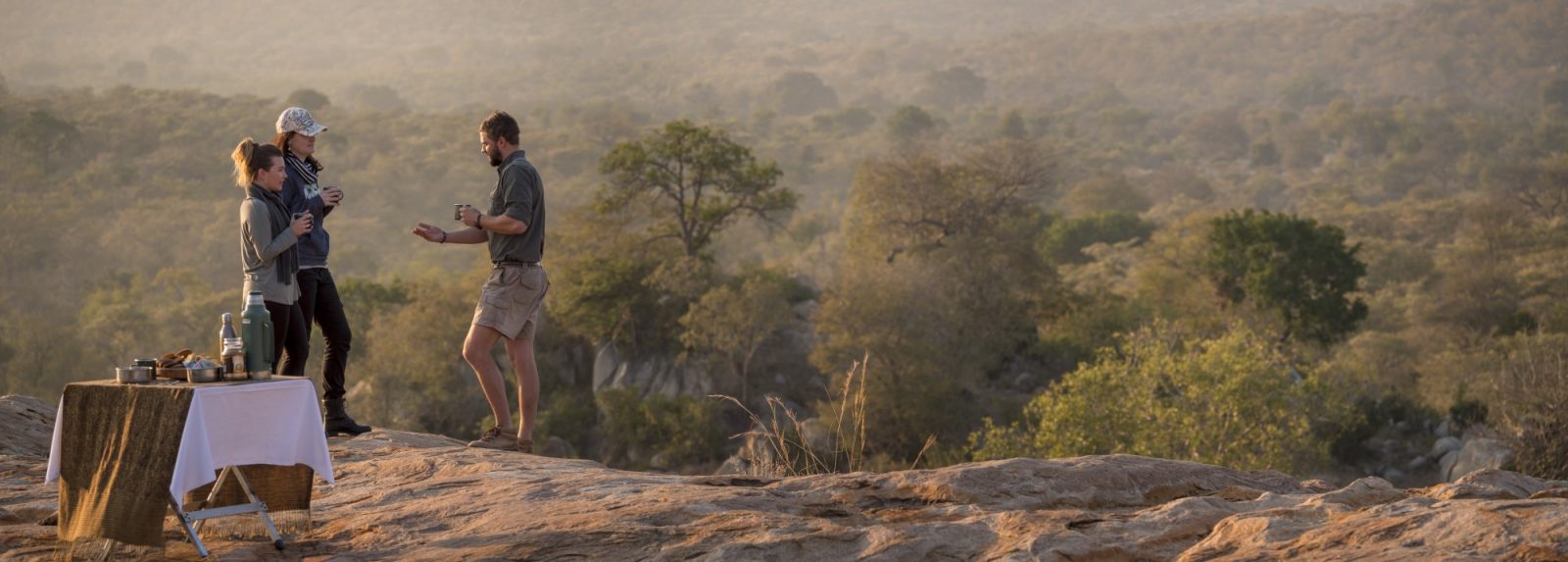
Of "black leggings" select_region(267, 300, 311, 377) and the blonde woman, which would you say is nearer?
the blonde woman

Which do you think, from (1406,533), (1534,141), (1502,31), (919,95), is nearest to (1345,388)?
(1406,533)

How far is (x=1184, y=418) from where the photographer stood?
1919cm

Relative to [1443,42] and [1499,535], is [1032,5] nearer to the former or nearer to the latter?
[1443,42]

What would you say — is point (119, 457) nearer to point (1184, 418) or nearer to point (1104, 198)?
point (1184, 418)

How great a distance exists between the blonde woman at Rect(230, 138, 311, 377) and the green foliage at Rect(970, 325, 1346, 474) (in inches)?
586

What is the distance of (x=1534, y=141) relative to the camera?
83.9m

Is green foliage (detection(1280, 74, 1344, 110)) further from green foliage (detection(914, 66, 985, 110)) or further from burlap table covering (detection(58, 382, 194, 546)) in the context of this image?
burlap table covering (detection(58, 382, 194, 546))

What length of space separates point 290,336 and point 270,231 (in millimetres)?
687

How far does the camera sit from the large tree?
31.3 meters

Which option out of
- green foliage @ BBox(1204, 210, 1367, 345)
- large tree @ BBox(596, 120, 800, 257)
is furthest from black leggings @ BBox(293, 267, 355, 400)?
green foliage @ BBox(1204, 210, 1367, 345)

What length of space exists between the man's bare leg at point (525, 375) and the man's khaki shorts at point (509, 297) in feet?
0.28

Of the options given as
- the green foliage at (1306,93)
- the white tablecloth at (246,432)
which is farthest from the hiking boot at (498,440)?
the green foliage at (1306,93)

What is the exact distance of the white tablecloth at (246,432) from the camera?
4004 millimetres

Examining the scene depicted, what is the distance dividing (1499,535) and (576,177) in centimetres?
7456
